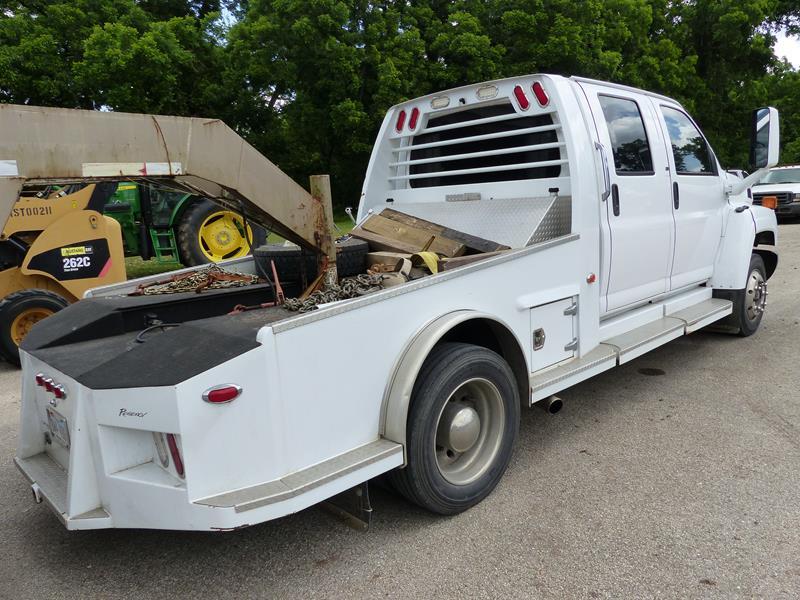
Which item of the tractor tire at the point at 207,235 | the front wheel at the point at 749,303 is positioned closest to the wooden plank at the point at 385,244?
the front wheel at the point at 749,303

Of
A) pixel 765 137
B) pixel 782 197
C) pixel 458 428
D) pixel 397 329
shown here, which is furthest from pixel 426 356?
pixel 782 197

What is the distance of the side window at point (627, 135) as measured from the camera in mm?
4387

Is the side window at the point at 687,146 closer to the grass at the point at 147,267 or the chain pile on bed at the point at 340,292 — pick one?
the chain pile on bed at the point at 340,292

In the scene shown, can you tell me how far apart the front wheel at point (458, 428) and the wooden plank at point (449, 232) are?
37.1 inches

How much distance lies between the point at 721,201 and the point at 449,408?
4.07 m

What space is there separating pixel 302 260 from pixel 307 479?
4.45ft

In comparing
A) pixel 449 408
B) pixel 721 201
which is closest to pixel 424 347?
pixel 449 408

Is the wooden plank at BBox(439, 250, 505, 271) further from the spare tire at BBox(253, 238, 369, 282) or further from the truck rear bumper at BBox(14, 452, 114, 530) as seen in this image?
the truck rear bumper at BBox(14, 452, 114, 530)

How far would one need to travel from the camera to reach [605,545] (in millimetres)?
2871

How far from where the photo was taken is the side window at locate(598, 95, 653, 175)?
4.39 metres

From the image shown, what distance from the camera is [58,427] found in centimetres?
280

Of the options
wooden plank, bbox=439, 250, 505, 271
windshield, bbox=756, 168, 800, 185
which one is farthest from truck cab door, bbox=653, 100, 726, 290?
windshield, bbox=756, 168, 800, 185

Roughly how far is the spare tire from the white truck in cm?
22

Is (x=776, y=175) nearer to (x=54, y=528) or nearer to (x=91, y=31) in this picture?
(x=54, y=528)
